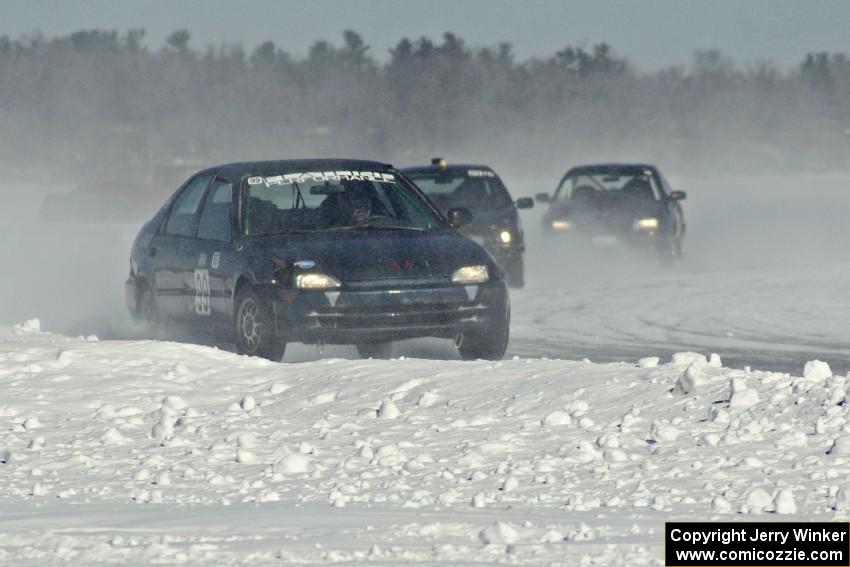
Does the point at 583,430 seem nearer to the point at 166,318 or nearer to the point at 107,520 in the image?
the point at 107,520

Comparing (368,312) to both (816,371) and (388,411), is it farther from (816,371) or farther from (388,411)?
(816,371)

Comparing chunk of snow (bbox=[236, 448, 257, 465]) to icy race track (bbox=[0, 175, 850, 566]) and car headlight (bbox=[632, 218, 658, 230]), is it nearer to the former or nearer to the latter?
icy race track (bbox=[0, 175, 850, 566])

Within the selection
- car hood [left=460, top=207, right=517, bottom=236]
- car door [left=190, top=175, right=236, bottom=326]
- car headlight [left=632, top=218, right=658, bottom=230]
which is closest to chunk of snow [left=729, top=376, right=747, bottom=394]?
car door [left=190, top=175, right=236, bottom=326]

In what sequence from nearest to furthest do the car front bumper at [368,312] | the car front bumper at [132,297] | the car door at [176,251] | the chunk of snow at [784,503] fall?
the chunk of snow at [784,503] → the car front bumper at [368,312] → the car door at [176,251] → the car front bumper at [132,297]

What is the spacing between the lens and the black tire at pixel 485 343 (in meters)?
11.4

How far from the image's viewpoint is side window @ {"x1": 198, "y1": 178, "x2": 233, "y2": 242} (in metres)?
12.0

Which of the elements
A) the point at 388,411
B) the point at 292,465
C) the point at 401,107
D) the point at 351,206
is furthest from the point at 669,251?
the point at 401,107

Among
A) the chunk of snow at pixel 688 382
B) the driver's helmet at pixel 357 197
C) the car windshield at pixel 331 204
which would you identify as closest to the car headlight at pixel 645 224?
the car windshield at pixel 331 204

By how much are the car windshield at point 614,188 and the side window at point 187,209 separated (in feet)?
35.4

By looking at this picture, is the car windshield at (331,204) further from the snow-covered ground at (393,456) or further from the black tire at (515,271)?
the black tire at (515,271)

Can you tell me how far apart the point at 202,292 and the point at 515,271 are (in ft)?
24.1

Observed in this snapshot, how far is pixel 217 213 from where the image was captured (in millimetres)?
12195

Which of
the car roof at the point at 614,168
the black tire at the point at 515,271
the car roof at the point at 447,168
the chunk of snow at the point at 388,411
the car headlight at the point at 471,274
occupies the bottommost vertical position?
the black tire at the point at 515,271

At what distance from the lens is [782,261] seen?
25.2 meters
